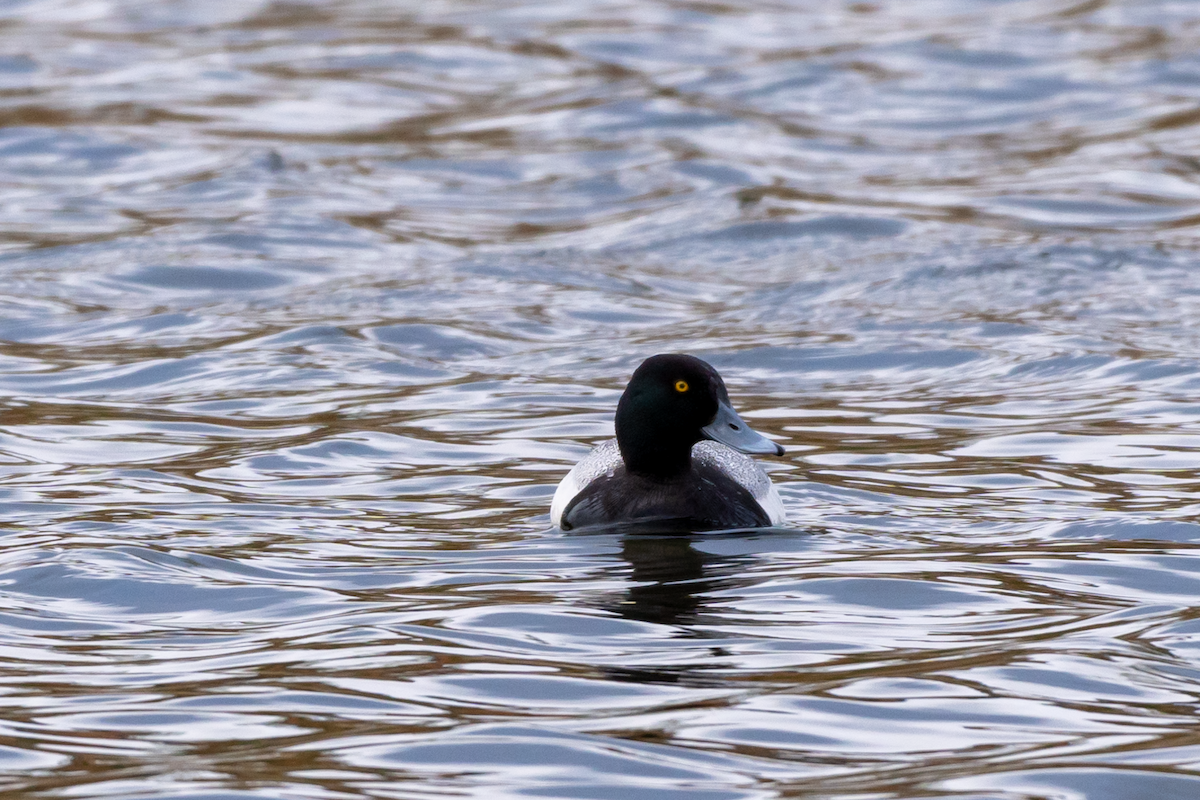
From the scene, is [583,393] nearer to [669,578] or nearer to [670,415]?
[670,415]

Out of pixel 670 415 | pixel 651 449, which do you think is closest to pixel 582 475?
pixel 651 449

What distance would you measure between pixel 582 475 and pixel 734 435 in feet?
2.37

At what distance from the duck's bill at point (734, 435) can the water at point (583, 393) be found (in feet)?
1.31

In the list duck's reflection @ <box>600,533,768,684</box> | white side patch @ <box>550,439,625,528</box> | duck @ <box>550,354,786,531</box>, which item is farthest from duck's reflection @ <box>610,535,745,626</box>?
white side patch @ <box>550,439,625,528</box>

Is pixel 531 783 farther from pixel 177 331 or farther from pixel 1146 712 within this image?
pixel 177 331

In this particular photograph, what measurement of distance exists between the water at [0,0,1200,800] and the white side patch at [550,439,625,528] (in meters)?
0.16

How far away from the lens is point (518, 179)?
19.3 m

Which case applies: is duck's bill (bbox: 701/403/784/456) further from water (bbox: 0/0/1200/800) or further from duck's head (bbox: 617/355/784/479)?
water (bbox: 0/0/1200/800)

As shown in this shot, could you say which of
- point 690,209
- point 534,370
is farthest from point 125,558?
point 690,209

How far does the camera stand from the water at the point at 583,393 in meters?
5.72

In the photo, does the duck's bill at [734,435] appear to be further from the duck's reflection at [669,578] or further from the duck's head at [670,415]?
the duck's reflection at [669,578]

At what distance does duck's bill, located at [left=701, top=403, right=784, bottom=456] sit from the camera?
886 cm

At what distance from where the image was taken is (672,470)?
9.02m

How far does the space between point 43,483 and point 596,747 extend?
4862mm
